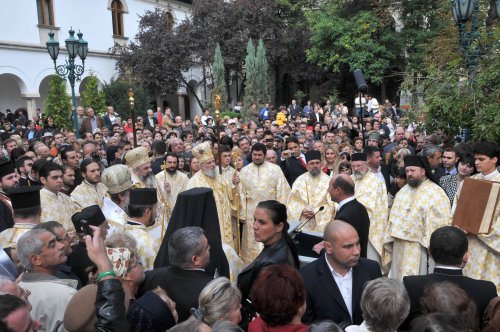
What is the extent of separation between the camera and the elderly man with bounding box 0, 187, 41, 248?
4348 millimetres

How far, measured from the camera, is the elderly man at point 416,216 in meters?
5.50

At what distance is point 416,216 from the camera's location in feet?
18.4

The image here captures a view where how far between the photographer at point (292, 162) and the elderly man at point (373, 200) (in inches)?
112

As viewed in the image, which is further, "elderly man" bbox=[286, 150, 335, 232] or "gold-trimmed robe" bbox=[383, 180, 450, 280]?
"elderly man" bbox=[286, 150, 335, 232]

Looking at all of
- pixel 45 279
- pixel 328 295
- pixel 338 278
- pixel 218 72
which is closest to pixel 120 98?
pixel 218 72

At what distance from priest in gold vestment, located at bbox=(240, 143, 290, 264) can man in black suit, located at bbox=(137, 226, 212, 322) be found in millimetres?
4924

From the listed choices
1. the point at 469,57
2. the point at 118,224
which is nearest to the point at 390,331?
the point at 118,224

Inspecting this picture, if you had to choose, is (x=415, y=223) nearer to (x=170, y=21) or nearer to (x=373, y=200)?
(x=373, y=200)

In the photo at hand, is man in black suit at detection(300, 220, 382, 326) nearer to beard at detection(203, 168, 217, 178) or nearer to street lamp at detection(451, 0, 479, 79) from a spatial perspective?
beard at detection(203, 168, 217, 178)

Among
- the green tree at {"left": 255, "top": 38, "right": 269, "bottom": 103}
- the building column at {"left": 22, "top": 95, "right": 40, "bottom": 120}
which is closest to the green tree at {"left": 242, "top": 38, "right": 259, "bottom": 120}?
the green tree at {"left": 255, "top": 38, "right": 269, "bottom": 103}

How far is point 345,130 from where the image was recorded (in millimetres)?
13156

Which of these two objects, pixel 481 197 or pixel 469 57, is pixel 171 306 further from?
pixel 469 57

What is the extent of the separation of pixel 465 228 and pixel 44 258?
3887 mm

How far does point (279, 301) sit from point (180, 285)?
37.4 inches
